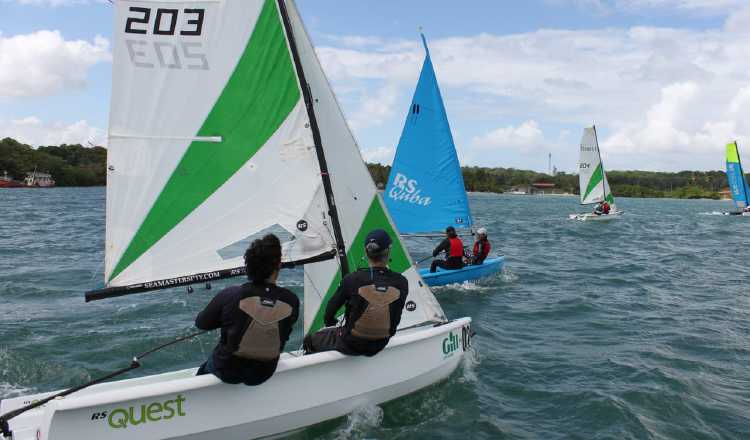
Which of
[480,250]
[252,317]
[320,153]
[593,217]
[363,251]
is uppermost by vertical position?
[320,153]

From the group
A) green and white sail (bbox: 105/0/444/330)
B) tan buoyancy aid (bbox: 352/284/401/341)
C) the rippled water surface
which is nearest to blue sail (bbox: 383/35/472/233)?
the rippled water surface

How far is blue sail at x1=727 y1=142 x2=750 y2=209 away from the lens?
40.5m

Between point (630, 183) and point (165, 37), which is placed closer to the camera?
point (165, 37)

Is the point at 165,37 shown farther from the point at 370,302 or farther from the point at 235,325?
the point at 370,302

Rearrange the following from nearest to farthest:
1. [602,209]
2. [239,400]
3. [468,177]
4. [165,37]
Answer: [239,400] < [165,37] < [602,209] < [468,177]

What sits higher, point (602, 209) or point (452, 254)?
point (452, 254)

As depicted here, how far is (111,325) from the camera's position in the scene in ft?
30.0

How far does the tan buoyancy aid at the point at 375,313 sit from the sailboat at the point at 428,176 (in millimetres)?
7703

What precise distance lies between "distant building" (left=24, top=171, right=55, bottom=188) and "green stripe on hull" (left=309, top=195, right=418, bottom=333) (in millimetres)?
89766

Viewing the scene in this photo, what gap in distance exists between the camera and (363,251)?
654 cm

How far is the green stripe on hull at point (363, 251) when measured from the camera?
6.48 m

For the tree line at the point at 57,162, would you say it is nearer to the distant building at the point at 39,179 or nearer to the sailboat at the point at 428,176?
the distant building at the point at 39,179

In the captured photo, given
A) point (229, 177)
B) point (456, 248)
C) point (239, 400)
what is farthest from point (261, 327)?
point (456, 248)

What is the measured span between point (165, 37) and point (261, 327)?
2.92 meters
